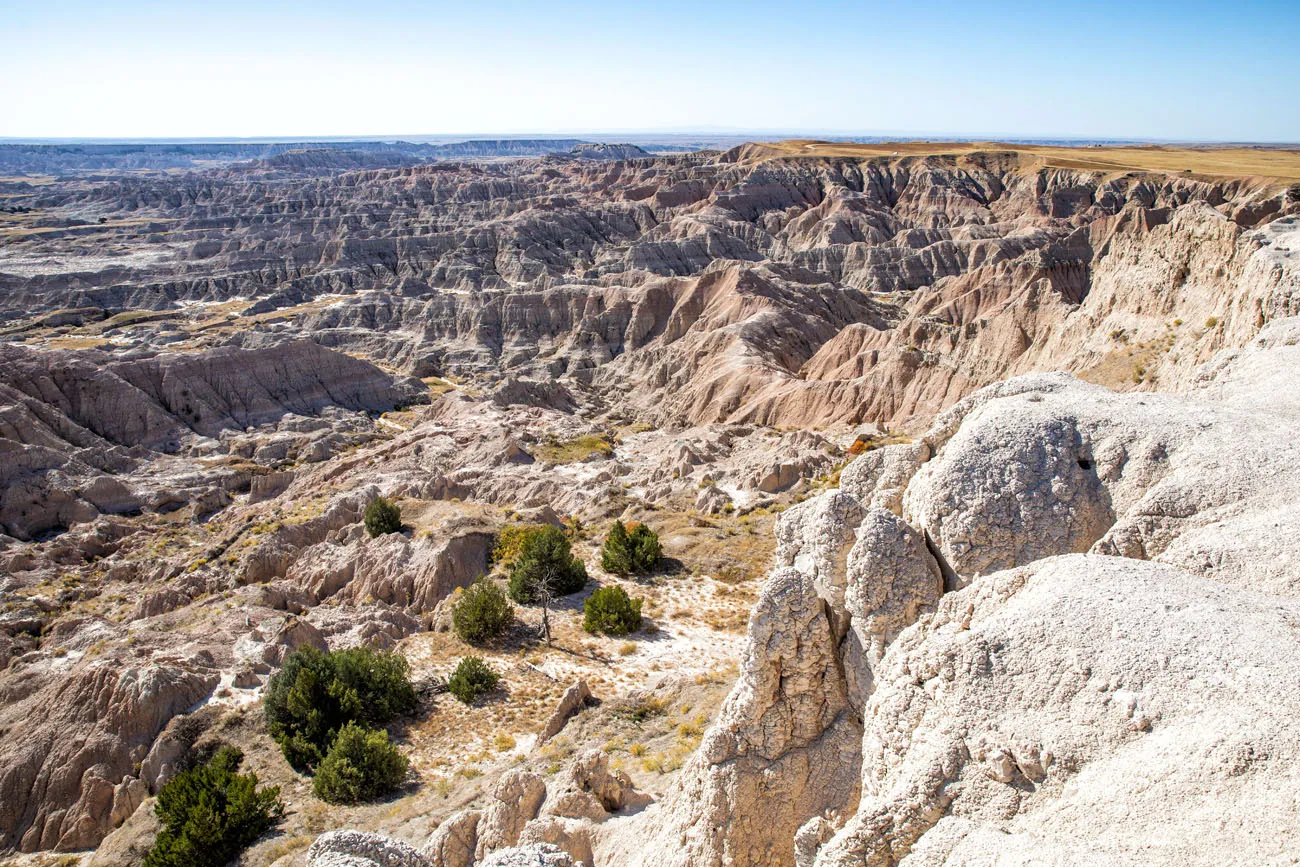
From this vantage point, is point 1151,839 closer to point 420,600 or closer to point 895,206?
point 420,600

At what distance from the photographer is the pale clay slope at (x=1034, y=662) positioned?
19.6ft

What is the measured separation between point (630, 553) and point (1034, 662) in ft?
72.8

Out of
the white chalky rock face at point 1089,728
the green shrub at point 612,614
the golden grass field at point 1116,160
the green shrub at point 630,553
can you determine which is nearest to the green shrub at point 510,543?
the green shrub at point 630,553

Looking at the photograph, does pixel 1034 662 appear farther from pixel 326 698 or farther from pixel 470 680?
pixel 326 698

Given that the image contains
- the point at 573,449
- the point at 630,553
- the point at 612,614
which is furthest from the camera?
the point at 573,449

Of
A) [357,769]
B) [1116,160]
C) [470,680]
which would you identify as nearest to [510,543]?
[470,680]

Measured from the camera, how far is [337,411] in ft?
212

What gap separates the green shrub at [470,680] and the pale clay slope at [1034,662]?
32.0ft

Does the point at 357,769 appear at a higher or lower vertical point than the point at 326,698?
higher

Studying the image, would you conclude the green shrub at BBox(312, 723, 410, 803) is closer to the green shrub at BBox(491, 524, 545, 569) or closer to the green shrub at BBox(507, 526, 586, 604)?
the green shrub at BBox(507, 526, 586, 604)

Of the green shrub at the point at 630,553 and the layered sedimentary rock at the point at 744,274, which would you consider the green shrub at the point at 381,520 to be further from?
the layered sedimentary rock at the point at 744,274

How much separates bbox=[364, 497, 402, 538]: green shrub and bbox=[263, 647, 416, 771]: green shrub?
37.6 ft

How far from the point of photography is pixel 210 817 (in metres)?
15.4

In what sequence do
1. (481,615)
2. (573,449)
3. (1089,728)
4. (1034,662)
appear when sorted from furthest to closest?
(573,449)
(481,615)
(1034,662)
(1089,728)
